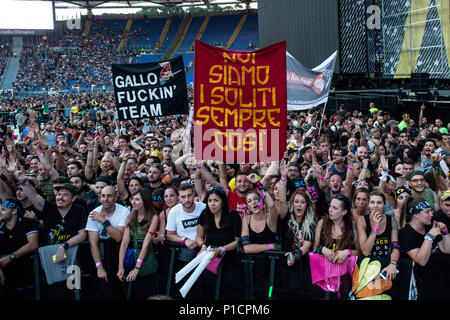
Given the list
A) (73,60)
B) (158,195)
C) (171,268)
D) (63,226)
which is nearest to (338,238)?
(171,268)

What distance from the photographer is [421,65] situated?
17875 mm

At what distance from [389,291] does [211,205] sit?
182cm

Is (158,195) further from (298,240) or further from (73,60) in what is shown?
(73,60)

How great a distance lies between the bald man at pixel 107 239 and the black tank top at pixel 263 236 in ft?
4.60

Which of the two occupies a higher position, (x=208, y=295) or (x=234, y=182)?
(x=234, y=182)

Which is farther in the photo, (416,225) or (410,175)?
(410,175)

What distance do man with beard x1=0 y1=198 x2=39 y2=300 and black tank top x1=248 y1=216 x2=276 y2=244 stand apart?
217 cm

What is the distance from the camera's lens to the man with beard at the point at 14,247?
484 cm

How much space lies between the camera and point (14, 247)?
16.2 ft

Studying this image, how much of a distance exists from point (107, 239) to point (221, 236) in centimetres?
127

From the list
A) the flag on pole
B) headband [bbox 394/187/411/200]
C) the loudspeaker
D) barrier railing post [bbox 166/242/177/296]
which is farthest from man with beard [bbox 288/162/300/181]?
the loudspeaker

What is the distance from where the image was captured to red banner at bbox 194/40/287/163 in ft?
18.6

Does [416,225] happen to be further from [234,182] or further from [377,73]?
[377,73]

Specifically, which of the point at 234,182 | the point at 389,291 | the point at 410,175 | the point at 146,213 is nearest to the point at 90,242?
the point at 146,213
